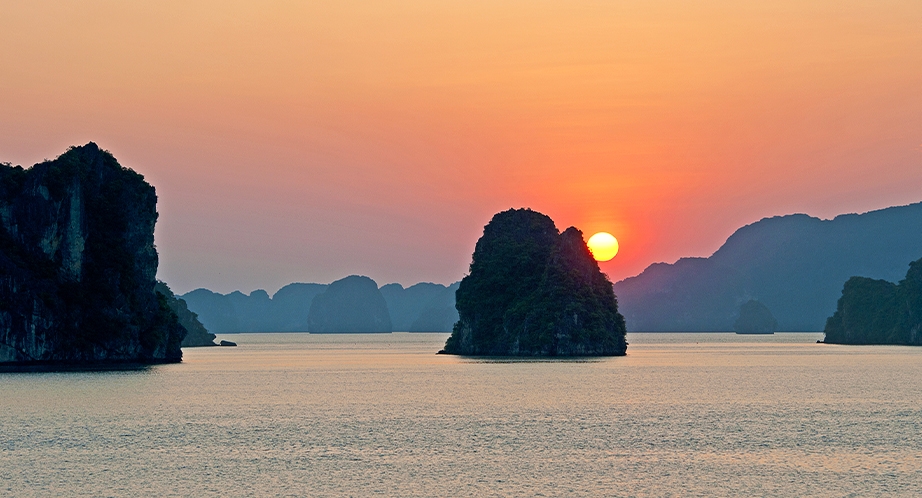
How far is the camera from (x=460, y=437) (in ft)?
224

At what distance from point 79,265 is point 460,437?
4241 inches

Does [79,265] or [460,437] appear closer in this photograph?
[460,437]

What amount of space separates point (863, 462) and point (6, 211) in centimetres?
13299

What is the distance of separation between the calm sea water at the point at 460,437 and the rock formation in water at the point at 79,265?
80.6ft

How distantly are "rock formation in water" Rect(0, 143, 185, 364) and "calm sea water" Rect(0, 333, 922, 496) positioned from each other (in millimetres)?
24572

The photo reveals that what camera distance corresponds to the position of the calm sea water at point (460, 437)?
166ft

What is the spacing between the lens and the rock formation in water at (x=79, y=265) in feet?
475

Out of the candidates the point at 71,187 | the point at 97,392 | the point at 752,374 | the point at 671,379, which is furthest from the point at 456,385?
the point at 71,187

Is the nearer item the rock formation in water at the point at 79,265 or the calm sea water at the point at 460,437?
the calm sea water at the point at 460,437

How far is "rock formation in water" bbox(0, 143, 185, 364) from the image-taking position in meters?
145

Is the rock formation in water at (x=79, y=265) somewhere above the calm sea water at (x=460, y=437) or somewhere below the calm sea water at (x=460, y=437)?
above

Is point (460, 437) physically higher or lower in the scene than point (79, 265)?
lower

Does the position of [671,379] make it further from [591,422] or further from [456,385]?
[591,422]

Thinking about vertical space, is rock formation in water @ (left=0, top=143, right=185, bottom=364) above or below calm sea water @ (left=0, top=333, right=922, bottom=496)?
above
